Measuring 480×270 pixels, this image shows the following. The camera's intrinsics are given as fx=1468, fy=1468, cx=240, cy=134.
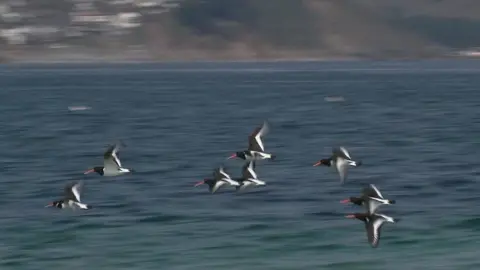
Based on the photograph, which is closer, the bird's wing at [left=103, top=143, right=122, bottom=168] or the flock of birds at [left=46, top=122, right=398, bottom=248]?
the flock of birds at [left=46, top=122, right=398, bottom=248]

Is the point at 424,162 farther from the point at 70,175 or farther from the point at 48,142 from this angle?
the point at 48,142

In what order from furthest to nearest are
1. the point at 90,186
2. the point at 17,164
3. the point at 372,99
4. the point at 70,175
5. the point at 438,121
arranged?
the point at 372,99, the point at 438,121, the point at 17,164, the point at 70,175, the point at 90,186

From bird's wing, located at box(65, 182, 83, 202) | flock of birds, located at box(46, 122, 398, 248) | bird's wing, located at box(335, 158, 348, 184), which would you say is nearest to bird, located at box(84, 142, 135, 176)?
flock of birds, located at box(46, 122, 398, 248)

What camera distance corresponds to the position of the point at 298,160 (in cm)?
4169

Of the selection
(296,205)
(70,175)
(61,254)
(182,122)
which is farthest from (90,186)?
(182,122)

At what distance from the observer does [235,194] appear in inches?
1257

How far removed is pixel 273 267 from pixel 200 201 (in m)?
6.95

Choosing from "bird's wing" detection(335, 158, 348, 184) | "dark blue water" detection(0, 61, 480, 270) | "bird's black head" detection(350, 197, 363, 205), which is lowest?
"dark blue water" detection(0, 61, 480, 270)

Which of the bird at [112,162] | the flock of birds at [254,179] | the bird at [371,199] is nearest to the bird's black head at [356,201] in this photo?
the flock of birds at [254,179]

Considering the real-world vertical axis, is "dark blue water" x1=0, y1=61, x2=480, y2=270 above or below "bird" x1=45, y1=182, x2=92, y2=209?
below

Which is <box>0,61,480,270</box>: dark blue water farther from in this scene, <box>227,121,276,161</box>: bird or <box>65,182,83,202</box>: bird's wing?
<box>227,121,276,161</box>: bird

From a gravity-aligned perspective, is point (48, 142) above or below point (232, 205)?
below

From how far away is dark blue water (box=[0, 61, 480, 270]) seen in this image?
25.0m

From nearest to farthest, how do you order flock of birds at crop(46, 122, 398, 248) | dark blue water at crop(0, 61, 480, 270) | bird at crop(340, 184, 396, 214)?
bird at crop(340, 184, 396, 214)
flock of birds at crop(46, 122, 398, 248)
dark blue water at crop(0, 61, 480, 270)
